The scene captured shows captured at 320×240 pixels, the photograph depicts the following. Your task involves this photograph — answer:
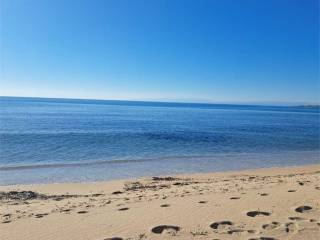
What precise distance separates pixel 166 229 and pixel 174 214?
102cm

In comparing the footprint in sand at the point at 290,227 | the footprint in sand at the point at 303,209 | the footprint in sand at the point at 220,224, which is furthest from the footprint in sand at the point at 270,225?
the footprint in sand at the point at 303,209

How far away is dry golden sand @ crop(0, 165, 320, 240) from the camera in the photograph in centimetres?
675

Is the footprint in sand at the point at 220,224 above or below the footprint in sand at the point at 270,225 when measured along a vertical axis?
below

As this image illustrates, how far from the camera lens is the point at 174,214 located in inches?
315

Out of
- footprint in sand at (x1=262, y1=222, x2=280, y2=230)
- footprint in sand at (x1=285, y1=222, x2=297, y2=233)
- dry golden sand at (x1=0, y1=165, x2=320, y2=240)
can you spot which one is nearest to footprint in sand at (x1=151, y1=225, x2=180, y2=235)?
dry golden sand at (x1=0, y1=165, x2=320, y2=240)

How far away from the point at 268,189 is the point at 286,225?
3.85 meters

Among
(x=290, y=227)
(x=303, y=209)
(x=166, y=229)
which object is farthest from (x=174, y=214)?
(x=303, y=209)

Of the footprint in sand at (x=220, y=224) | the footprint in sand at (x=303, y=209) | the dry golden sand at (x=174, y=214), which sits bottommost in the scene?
the dry golden sand at (x=174, y=214)

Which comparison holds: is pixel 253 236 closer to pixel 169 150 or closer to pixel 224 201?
pixel 224 201

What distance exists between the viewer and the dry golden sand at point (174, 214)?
266 inches

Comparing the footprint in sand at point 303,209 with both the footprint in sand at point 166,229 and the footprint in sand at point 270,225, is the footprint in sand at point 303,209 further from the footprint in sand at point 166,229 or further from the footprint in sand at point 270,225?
the footprint in sand at point 166,229

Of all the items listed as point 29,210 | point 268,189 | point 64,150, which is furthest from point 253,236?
point 64,150

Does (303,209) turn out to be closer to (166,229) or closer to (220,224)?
(220,224)

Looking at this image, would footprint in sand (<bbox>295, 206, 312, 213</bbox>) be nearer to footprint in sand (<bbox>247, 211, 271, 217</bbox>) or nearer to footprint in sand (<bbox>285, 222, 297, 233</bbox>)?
footprint in sand (<bbox>247, 211, 271, 217</bbox>)
